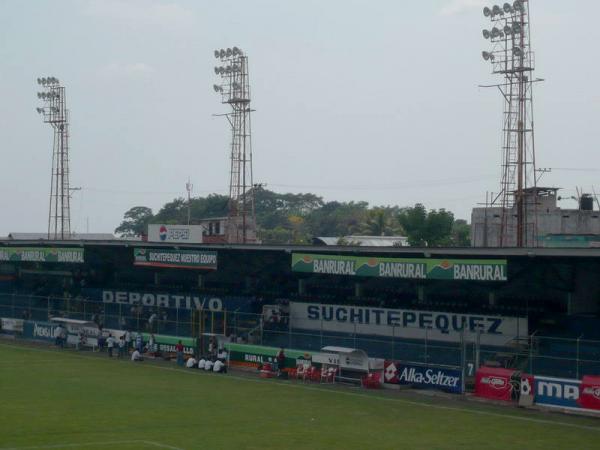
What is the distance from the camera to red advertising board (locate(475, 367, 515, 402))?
1289 inches

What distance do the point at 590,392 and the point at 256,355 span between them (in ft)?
54.4

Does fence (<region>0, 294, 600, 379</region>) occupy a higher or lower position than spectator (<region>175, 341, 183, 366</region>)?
higher

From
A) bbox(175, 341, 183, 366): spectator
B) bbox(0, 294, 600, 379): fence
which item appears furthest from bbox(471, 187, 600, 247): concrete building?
bbox(175, 341, 183, 366): spectator

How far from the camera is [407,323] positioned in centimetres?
4475

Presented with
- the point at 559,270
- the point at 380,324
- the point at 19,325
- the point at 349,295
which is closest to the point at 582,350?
the point at 559,270

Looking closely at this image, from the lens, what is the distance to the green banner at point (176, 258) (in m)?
49.4

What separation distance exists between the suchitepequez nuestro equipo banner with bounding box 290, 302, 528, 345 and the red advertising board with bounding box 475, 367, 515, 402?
4.23 m

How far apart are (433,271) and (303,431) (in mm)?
15234

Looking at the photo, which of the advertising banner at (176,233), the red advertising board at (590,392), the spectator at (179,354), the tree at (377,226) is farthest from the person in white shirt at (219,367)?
the tree at (377,226)

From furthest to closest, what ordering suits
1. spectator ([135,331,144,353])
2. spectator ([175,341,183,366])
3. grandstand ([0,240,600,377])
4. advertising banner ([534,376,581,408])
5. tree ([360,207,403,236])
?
tree ([360,207,403,236])
spectator ([135,331,144,353])
spectator ([175,341,183,366])
grandstand ([0,240,600,377])
advertising banner ([534,376,581,408])

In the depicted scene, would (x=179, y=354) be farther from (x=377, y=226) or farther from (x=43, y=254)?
(x=377, y=226)

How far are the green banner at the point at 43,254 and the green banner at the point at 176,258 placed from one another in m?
4.42

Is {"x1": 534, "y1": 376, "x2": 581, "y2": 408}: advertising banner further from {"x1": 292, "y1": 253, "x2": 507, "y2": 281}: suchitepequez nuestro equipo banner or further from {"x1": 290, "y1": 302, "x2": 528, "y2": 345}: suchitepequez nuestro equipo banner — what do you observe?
{"x1": 290, "y1": 302, "x2": 528, "y2": 345}: suchitepequez nuestro equipo banner

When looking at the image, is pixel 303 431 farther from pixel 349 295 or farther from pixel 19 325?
pixel 19 325
